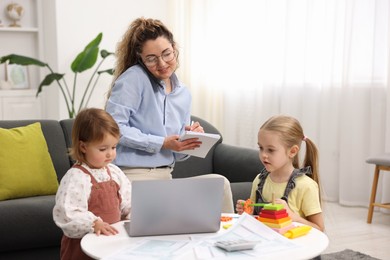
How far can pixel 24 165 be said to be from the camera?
3.20m

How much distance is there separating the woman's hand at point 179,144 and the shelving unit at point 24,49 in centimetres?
382

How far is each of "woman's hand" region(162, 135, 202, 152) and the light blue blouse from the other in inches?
1.2

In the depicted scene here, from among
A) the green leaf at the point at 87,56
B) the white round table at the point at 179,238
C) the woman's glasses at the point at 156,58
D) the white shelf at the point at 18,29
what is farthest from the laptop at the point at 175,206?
the white shelf at the point at 18,29

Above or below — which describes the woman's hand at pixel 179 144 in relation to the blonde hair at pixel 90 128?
below

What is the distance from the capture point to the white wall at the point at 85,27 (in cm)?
574

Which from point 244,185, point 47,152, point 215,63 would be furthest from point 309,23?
point 47,152

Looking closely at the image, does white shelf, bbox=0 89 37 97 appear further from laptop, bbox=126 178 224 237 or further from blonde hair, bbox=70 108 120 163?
laptop, bbox=126 178 224 237

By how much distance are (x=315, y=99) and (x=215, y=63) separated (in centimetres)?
124

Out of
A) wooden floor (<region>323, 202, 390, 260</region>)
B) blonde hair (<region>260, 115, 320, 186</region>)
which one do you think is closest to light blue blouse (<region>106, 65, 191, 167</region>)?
blonde hair (<region>260, 115, 320, 186</region>)

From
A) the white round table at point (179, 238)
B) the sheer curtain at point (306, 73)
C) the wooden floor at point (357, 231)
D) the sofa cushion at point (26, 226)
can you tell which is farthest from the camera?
the sheer curtain at point (306, 73)

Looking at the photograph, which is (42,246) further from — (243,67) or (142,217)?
(243,67)

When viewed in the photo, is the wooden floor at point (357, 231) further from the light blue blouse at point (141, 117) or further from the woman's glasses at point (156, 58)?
the woman's glasses at point (156, 58)

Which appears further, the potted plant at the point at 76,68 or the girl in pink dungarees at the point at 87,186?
the potted plant at the point at 76,68

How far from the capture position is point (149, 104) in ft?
8.25
